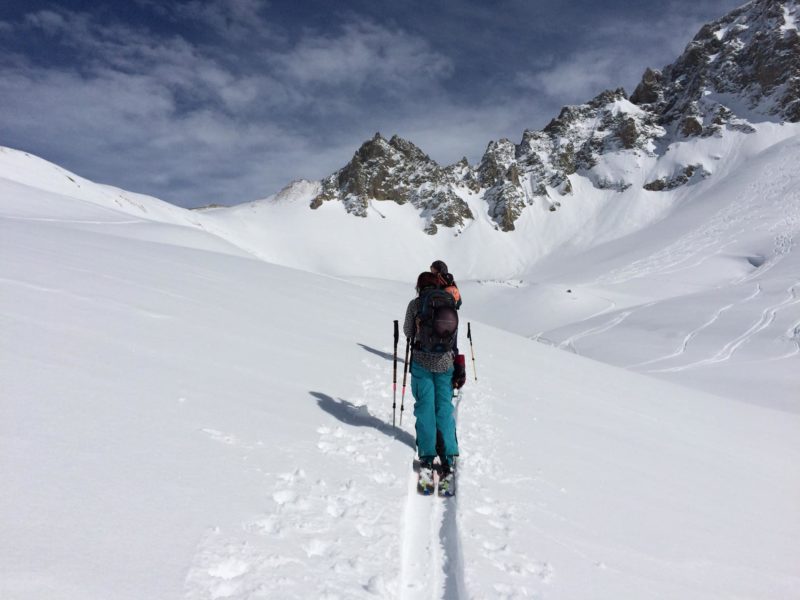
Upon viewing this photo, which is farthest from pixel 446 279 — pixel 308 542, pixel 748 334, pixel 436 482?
pixel 748 334

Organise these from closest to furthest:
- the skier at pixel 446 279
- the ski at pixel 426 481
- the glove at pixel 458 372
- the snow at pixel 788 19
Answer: the ski at pixel 426 481, the glove at pixel 458 372, the skier at pixel 446 279, the snow at pixel 788 19

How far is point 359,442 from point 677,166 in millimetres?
141053

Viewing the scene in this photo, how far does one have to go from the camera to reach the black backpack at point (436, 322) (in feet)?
18.5

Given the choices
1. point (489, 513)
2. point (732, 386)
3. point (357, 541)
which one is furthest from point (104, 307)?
point (732, 386)

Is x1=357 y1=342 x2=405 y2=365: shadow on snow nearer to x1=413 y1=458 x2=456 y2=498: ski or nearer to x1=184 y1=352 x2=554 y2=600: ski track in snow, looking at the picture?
x1=184 y1=352 x2=554 y2=600: ski track in snow

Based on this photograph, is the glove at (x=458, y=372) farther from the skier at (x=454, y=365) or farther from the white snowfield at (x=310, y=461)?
the white snowfield at (x=310, y=461)

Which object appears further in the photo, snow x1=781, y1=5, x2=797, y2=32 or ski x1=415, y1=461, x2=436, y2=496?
snow x1=781, y1=5, x2=797, y2=32

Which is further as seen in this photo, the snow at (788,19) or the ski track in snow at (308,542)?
the snow at (788,19)

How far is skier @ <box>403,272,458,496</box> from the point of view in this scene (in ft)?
17.8

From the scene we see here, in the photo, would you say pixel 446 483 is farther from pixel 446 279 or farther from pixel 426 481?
pixel 446 279

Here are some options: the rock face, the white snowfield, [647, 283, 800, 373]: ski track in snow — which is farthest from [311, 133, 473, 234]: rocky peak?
the white snowfield

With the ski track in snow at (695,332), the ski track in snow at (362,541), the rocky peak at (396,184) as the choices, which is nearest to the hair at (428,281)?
the ski track in snow at (362,541)

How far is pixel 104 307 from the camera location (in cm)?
707

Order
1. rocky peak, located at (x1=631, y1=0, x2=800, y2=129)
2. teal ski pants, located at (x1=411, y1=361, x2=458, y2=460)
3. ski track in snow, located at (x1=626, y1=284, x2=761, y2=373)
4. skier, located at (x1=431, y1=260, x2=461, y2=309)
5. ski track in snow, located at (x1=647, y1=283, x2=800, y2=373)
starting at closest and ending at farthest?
teal ski pants, located at (x1=411, y1=361, x2=458, y2=460) < skier, located at (x1=431, y1=260, x2=461, y2=309) < ski track in snow, located at (x1=647, y1=283, x2=800, y2=373) < ski track in snow, located at (x1=626, y1=284, x2=761, y2=373) < rocky peak, located at (x1=631, y1=0, x2=800, y2=129)
